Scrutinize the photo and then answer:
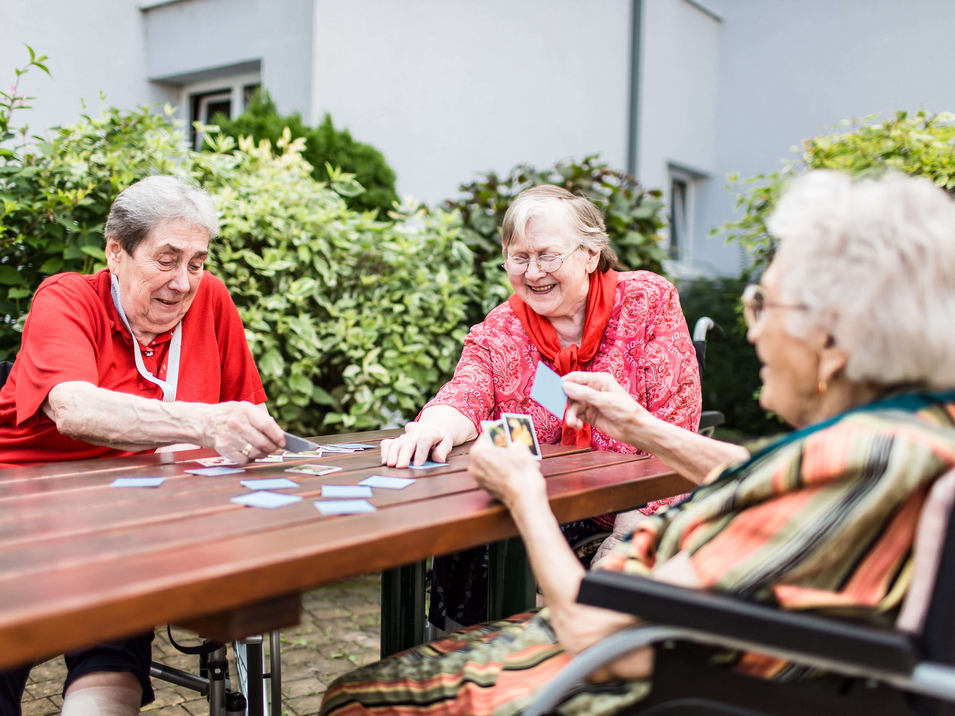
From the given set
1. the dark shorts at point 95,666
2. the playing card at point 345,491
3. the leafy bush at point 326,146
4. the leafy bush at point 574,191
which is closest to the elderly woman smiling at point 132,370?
the dark shorts at point 95,666

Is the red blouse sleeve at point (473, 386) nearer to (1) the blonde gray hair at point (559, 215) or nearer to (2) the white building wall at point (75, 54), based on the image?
(1) the blonde gray hair at point (559, 215)

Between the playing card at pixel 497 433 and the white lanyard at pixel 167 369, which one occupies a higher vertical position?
the white lanyard at pixel 167 369

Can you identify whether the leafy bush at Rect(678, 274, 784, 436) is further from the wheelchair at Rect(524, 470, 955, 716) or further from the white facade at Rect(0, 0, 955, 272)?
the wheelchair at Rect(524, 470, 955, 716)

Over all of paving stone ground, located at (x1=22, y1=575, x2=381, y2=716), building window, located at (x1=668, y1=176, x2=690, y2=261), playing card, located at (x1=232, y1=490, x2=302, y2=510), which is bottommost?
paving stone ground, located at (x1=22, y1=575, x2=381, y2=716)

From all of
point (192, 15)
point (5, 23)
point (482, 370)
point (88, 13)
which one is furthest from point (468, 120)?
point (482, 370)

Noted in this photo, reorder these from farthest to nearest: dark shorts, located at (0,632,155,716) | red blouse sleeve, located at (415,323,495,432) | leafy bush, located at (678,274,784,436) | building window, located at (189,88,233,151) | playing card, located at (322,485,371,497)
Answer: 1. leafy bush, located at (678,274,784,436)
2. building window, located at (189,88,233,151)
3. red blouse sleeve, located at (415,323,495,432)
4. dark shorts, located at (0,632,155,716)
5. playing card, located at (322,485,371,497)

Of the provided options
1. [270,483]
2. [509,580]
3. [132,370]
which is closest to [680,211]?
[509,580]

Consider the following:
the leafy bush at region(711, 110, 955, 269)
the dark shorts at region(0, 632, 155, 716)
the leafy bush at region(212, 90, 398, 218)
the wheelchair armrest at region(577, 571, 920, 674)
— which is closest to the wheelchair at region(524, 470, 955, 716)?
the wheelchair armrest at region(577, 571, 920, 674)

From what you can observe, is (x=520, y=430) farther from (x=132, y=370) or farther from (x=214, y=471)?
(x=132, y=370)

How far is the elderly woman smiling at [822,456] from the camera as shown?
119 cm

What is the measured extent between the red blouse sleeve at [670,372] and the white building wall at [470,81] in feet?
14.9

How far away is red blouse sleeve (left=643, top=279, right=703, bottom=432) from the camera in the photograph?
9.26ft

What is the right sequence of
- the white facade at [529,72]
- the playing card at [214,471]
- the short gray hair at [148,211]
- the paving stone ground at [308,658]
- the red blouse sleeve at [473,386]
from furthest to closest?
the white facade at [529,72] → the paving stone ground at [308,658] → the red blouse sleeve at [473,386] → the short gray hair at [148,211] → the playing card at [214,471]

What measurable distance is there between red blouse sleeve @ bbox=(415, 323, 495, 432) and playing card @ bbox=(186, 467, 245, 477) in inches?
29.8
